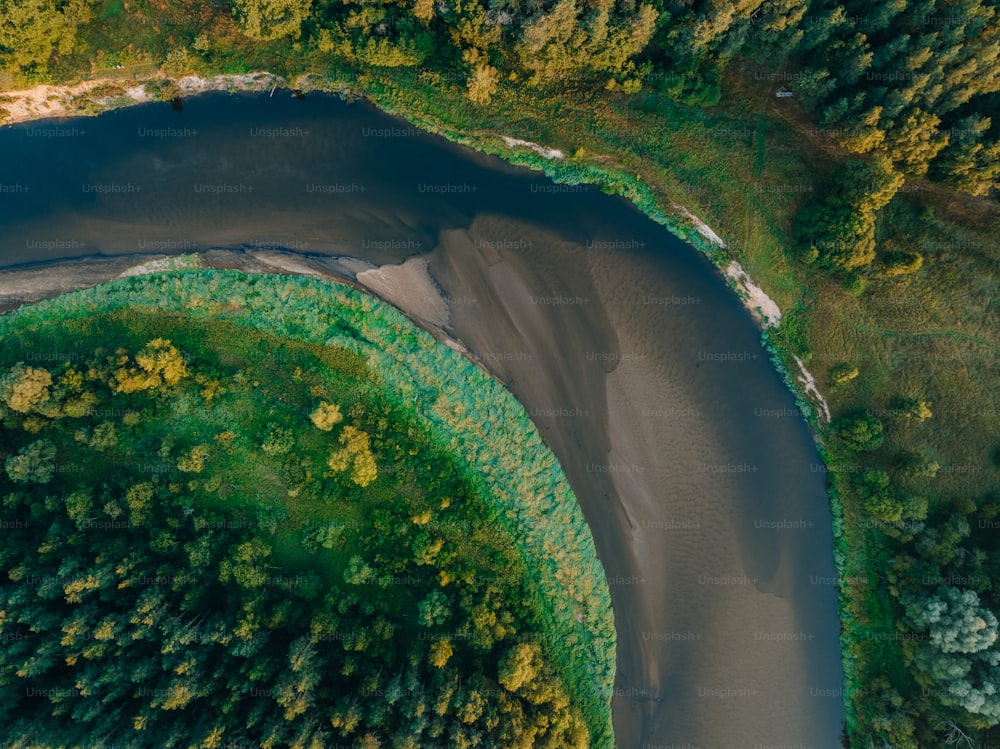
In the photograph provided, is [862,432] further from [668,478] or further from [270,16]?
[270,16]

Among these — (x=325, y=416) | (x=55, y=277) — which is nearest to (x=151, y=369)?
(x=325, y=416)

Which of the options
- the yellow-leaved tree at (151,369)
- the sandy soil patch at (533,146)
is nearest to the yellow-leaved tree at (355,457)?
the yellow-leaved tree at (151,369)

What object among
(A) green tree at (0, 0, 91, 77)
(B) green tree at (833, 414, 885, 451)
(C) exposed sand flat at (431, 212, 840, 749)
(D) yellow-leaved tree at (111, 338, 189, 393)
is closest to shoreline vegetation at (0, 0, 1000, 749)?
(B) green tree at (833, 414, 885, 451)

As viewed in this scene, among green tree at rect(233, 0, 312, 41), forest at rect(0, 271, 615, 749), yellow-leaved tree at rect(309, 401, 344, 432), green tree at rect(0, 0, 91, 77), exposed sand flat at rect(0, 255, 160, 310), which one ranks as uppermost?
green tree at rect(233, 0, 312, 41)

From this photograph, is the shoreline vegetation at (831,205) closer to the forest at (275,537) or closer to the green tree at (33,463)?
the forest at (275,537)

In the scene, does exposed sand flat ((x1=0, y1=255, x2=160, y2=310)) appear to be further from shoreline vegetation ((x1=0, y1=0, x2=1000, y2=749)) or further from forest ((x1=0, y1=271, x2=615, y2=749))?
shoreline vegetation ((x1=0, y1=0, x2=1000, y2=749))

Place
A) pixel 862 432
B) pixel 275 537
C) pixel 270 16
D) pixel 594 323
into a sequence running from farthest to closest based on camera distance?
pixel 594 323
pixel 275 537
pixel 862 432
pixel 270 16
